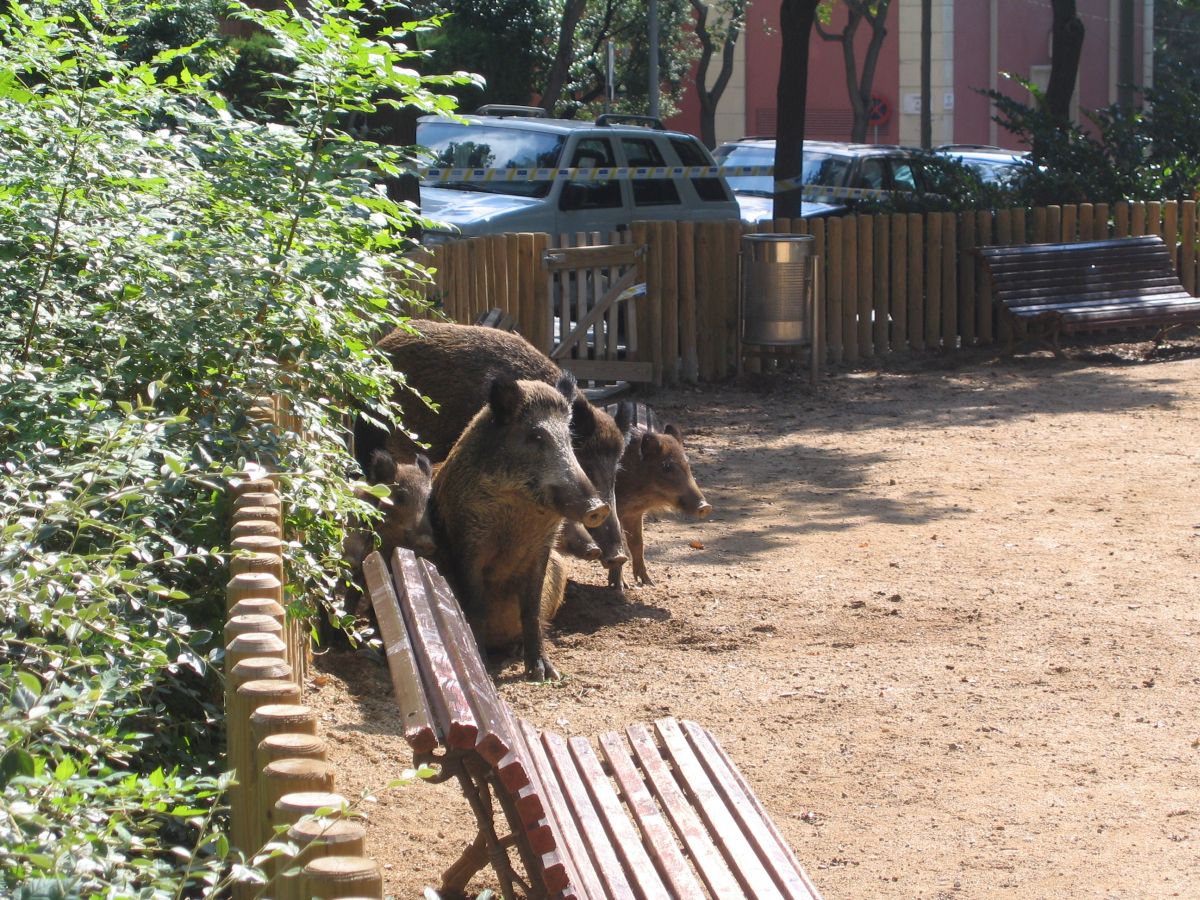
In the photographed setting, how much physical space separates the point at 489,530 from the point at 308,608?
2042 mm

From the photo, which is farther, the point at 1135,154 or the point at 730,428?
the point at 1135,154

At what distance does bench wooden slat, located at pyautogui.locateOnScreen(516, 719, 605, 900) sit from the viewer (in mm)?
3477

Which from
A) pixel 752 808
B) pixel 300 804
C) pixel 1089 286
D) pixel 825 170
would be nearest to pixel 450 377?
pixel 752 808

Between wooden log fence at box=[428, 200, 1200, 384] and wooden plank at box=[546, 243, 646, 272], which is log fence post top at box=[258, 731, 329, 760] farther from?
wooden plank at box=[546, 243, 646, 272]

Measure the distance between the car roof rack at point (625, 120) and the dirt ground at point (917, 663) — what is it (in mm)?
5732

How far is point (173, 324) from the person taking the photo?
4.05 m

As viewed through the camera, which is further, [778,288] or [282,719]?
[778,288]


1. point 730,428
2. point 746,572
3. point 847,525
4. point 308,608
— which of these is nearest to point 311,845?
point 308,608

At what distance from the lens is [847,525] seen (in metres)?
9.23

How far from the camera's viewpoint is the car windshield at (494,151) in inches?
574

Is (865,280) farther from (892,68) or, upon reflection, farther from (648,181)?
(892,68)

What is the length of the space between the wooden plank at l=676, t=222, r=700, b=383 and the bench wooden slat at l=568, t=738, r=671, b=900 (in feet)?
30.5

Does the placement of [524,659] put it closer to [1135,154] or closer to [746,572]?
[746,572]

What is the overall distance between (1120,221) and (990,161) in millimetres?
5041
